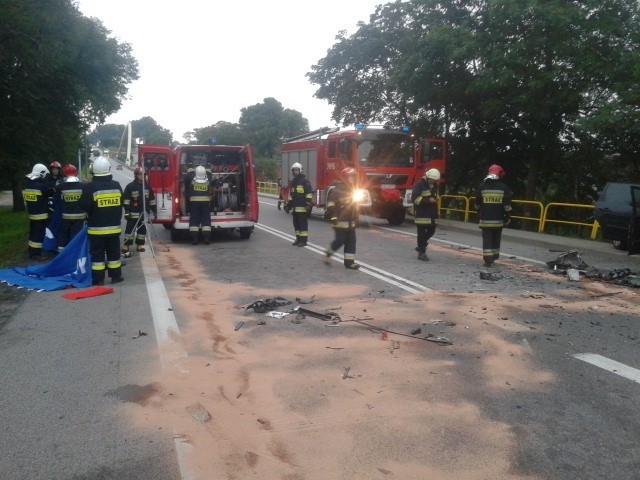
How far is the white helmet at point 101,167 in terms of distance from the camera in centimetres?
879

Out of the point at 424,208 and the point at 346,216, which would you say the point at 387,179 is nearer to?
the point at 424,208

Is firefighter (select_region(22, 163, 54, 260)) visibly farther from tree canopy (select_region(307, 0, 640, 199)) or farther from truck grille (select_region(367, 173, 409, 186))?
tree canopy (select_region(307, 0, 640, 199))

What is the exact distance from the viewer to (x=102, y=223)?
8.62 m

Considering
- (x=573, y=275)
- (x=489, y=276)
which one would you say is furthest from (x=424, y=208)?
(x=573, y=275)

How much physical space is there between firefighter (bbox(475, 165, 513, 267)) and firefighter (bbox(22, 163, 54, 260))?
26.7ft

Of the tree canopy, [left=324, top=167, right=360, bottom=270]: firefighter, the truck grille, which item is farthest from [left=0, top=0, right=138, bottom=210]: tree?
the tree canopy

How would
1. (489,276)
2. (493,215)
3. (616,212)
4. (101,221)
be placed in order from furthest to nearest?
(616,212) < (493,215) < (489,276) < (101,221)

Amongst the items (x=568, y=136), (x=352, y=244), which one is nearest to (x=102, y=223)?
(x=352, y=244)

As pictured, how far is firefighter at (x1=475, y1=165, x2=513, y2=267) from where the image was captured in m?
10.7

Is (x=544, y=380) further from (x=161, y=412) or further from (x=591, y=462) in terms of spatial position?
(x=161, y=412)

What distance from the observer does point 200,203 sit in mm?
13172

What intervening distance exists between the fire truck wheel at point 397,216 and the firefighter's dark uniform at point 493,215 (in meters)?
8.10

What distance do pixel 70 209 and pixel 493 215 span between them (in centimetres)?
742

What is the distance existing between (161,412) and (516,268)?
8075 mm
